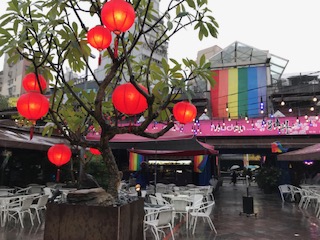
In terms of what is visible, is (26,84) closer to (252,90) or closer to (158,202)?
(158,202)

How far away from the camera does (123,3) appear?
3092 mm

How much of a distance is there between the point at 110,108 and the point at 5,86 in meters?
52.8

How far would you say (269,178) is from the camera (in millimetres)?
16344

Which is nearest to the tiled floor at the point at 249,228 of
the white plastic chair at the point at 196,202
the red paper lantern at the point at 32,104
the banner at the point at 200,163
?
the white plastic chair at the point at 196,202

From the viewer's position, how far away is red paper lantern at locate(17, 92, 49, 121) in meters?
3.67

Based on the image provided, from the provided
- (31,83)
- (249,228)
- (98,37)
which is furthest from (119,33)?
(249,228)

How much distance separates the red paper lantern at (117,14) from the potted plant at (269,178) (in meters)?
15.1

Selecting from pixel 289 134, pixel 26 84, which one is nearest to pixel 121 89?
pixel 26 84

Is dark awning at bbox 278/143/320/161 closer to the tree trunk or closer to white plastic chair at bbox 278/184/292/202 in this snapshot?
white plastic chair at bbox 278/184/292/202

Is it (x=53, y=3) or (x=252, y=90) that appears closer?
(x=53, y=3)

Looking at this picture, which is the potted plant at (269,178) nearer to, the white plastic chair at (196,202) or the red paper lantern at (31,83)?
the white plastic chair at (196,202)

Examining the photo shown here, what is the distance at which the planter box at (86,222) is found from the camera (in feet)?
12.9

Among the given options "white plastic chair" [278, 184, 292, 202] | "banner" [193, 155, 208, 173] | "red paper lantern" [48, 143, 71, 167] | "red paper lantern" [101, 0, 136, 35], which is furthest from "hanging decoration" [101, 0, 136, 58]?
"banner" [193, 155, 208, 173]

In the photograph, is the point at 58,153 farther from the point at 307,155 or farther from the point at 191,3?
the point at 307,155
